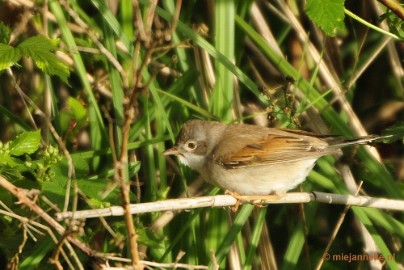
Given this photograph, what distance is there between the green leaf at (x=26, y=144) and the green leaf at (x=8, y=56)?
1.16 ft

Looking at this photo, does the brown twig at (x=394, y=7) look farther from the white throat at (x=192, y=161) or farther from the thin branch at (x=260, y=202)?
the white throat at (x=192, y=161)

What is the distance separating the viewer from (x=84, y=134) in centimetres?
476

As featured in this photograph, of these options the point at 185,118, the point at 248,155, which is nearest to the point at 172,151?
the point at 185,118

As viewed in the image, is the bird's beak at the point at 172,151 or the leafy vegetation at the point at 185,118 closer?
the leafy vegetation at the point at 185,118

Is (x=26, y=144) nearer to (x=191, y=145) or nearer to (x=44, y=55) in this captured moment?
(x=44, y=55)

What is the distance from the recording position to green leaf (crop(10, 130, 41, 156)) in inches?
134

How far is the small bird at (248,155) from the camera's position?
4129 millimetres

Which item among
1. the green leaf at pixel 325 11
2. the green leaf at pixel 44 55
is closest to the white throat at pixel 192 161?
the green leaf at pixel 44 55

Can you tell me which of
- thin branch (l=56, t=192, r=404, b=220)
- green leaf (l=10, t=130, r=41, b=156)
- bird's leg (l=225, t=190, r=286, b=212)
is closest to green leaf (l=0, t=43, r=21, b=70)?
green leaf (l=10, t=130, r=41, b=156)

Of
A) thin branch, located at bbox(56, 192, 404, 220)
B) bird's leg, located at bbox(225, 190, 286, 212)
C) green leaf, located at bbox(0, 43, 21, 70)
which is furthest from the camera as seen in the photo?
bird's leg, located at bbox(225, 190, 286, 212)

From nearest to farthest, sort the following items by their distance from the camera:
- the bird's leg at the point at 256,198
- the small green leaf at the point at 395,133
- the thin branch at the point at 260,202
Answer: the thin branch at the point at 260,202 < the small green leaf at the point at 395,133 < the bird's leg at the point at 256,198

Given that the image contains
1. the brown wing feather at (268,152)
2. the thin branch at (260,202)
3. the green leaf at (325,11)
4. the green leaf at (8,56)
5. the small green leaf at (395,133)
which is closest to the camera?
the thin branch at (260,202)

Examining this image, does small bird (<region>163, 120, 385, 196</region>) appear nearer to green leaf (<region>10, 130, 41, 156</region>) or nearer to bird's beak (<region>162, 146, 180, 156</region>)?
bird's beak (<region>162, 146, 180, 156</region>)

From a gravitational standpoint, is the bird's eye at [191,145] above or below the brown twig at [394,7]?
below
